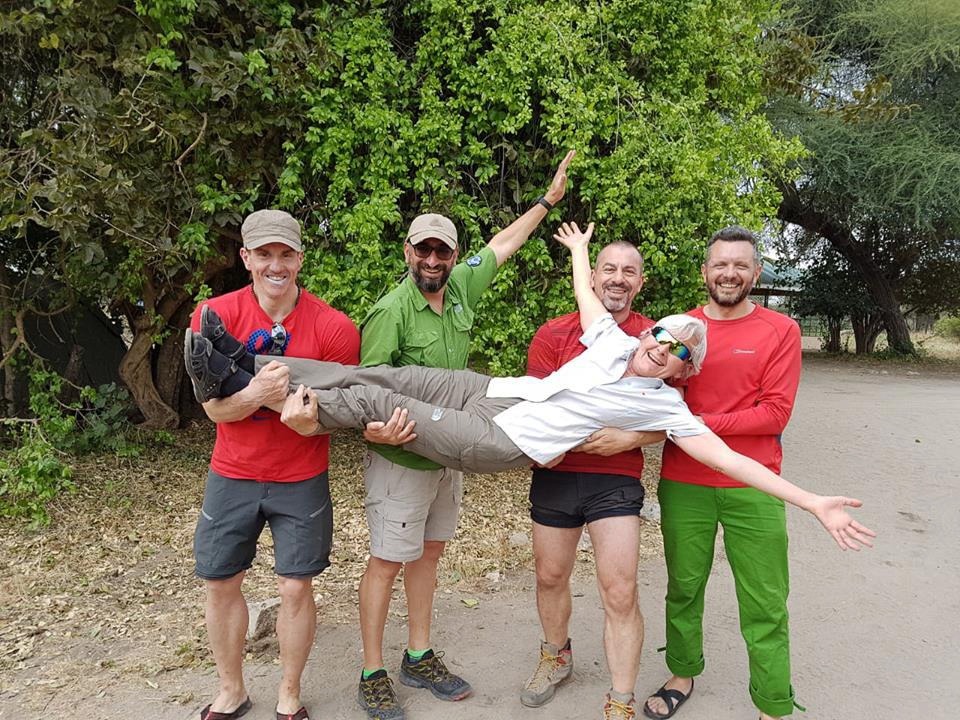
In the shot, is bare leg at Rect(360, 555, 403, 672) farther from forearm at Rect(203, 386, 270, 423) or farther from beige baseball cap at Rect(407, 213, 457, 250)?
beige baseball cap at Rect(407, 213, 457, 250)

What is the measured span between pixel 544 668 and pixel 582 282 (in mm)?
1928

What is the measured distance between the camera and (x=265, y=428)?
9.80 feet

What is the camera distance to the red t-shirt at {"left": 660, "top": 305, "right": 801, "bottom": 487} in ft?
10.1

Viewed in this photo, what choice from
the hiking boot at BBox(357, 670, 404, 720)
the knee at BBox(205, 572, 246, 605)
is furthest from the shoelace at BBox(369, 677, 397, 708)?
the knee at BBox(205, 572, 246, 605)

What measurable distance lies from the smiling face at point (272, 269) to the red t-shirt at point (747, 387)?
187 centimetres

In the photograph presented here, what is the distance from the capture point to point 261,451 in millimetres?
2973

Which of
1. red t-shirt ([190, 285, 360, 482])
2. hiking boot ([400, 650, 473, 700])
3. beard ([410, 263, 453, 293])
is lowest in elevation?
hiking boot ([400, 650, 473, 700])

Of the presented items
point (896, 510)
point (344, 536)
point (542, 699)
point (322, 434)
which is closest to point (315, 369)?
point (322, 434)

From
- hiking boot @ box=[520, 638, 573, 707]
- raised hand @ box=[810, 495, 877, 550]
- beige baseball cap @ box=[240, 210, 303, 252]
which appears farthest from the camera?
hiking boot @ box=[520, 638, 573, 707]

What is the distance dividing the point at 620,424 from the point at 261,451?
154 centimetres

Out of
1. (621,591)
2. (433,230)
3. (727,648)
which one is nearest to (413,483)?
(621,591)

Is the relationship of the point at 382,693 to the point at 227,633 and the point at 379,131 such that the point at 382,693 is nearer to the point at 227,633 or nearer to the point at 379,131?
the point at 227,633

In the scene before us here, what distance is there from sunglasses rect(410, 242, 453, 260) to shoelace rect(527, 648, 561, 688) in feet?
6.63

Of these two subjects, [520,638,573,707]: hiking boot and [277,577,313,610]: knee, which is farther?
[520,638,573,707]: hiking boot
